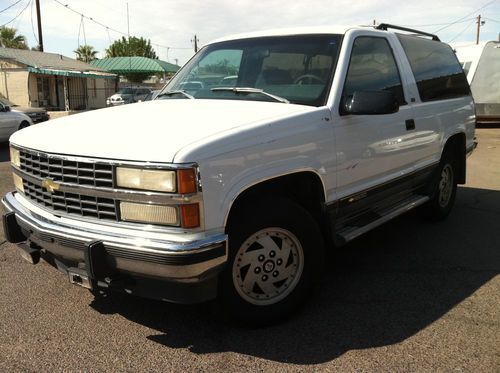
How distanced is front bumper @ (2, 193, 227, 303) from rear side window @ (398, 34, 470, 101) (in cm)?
311

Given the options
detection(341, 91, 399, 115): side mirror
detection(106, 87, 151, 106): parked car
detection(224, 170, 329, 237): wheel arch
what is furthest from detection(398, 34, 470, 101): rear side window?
detection(106, 87, 151, 106): parked car

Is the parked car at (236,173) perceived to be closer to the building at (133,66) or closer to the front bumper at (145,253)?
the front bumper at (145,253)

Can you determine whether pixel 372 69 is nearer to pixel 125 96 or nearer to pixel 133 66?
pixel 125 96

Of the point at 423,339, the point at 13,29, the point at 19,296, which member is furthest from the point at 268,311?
the point at 13,29

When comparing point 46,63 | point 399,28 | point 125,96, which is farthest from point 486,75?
point 46,63

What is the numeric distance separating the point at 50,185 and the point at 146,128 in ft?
2.36

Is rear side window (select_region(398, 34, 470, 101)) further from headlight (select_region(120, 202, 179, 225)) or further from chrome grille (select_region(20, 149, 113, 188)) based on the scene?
chrome grille (select_region(20, 149, 113, 188))

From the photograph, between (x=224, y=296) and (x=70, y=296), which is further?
(x=70, y=296)

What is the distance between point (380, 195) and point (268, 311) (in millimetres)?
1643

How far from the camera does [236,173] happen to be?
9.32ft

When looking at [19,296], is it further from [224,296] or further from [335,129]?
[335,129]

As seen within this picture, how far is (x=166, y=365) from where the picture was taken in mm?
2895

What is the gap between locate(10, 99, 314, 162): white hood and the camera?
9.06 ft

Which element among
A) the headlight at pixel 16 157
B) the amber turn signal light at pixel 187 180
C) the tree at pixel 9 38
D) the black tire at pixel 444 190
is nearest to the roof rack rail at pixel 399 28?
the black tire at pixel 444 190
